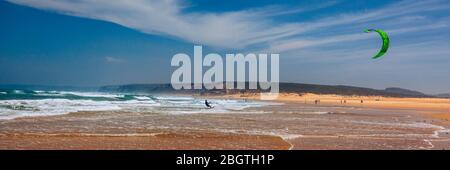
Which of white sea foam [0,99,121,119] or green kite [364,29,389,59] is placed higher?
green kite [364,29,389,59]

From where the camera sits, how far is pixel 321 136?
12.9 metres

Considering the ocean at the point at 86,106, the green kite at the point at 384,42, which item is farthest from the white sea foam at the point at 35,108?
the green kite at the point at 384,42

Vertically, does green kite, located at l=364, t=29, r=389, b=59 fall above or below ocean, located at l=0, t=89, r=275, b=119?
above

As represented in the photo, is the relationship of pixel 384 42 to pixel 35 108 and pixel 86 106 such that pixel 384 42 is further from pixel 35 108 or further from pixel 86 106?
pixel 86 106

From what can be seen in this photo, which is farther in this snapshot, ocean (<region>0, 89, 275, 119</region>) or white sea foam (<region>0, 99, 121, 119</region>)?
ocean (<region>0, 89, 275, 119</region>)

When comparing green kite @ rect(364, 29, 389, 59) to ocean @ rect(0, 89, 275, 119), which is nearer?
green kite @ rect(364, 29, 389, 59)

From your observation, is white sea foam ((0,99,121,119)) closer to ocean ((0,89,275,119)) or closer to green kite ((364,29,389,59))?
ocean ((0,89,275,119))

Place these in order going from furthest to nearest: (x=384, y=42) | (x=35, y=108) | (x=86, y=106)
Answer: (x=86, y=106) → (x=35, y=108) → (x=384, y=42)

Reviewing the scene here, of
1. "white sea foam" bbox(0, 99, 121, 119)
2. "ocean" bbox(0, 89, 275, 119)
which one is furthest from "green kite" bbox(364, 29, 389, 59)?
"white sea foam" bbox(0, 99, 121, 119)

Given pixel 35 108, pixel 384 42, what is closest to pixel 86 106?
pixel 35 108
